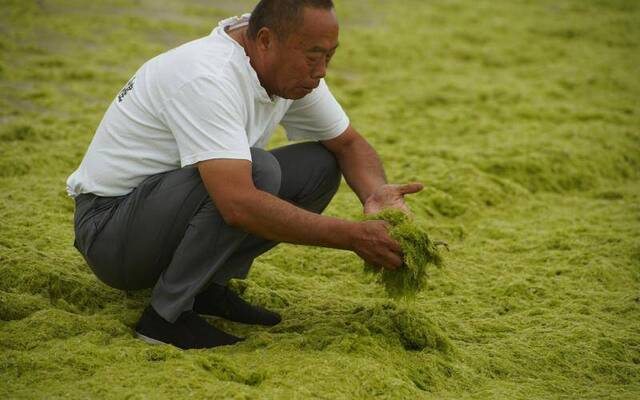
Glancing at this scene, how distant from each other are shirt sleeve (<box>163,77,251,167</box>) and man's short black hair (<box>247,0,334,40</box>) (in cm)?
24

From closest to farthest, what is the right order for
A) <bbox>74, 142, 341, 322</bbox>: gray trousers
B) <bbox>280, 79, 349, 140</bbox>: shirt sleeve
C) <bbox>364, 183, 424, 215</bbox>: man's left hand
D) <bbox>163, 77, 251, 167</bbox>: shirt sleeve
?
<bbox>163, 77, 251, 167</bbox>: shirt sleeve
<bbox>74, 142, 341, 322</bbox>: gray trousers
<bbox>364, 183, 424, 215</bbox>: man's left hand
<bbox>280, 79, 349, 140</bbox>: shirt sleeve

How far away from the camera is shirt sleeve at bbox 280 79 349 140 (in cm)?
287

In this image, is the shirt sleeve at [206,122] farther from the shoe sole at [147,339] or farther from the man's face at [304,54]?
the shoe sole at [147,339]

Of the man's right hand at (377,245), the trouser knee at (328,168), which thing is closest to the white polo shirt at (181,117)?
the trouser knee at (328,168)

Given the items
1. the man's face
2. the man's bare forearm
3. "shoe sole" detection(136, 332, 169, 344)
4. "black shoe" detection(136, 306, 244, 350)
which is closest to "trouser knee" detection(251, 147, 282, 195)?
the man's bare forearm

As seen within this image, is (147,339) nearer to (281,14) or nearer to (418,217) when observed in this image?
(281,14)

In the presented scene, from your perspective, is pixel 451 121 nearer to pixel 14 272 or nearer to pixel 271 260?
pixel 271 260

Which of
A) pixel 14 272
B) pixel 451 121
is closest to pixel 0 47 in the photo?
pixel 451 121

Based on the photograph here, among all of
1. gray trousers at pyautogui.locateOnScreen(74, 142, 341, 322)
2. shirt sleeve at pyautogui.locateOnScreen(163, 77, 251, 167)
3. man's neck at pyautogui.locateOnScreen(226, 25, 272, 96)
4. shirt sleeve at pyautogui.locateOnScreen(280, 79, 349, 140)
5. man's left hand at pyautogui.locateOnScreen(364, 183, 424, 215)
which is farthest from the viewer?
shirt sleeve at pyautogui.locateOnScreen(280, 79, 349, 140)

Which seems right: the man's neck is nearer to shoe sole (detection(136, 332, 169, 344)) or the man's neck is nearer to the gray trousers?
the gray trousers

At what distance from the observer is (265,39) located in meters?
2.53

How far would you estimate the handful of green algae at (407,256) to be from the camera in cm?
249

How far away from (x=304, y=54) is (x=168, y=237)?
683 mm

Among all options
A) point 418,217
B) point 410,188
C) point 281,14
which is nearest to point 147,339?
point 410,188
